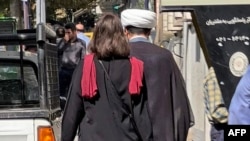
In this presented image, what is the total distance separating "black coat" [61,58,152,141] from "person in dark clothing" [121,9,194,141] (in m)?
0.08

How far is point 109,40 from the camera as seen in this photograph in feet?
14.7

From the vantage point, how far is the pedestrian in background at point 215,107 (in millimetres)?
6082

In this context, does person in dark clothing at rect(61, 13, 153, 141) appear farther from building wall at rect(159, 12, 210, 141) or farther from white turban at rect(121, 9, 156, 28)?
building wall at rect(159, 12, 210, 141)

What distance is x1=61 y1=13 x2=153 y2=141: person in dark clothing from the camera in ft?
14.5

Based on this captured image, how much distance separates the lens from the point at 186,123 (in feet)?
15.5

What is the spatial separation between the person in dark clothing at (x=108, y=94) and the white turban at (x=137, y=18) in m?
0.26

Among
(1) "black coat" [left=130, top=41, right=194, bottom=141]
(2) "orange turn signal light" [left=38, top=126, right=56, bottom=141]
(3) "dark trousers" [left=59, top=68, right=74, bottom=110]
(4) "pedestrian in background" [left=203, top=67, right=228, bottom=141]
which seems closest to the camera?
(1) "black coat" [left=130, top=41, right=194, bottom=141]

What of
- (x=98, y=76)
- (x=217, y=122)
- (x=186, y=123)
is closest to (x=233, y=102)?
(x=217, y=122)

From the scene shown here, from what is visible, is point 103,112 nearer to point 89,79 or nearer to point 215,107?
point 89,79

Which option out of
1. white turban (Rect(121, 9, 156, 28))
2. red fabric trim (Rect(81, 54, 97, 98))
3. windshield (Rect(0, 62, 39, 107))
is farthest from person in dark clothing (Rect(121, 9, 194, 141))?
windshield (Rect(0, 62, 39, 107))

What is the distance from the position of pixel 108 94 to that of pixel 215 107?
76.0 inches

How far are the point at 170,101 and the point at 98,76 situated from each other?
568 millimetres

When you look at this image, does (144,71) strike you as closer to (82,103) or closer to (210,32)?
(82,103)

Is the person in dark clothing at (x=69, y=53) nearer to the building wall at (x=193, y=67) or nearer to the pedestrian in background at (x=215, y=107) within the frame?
the building wall at (x=193, y=67)
